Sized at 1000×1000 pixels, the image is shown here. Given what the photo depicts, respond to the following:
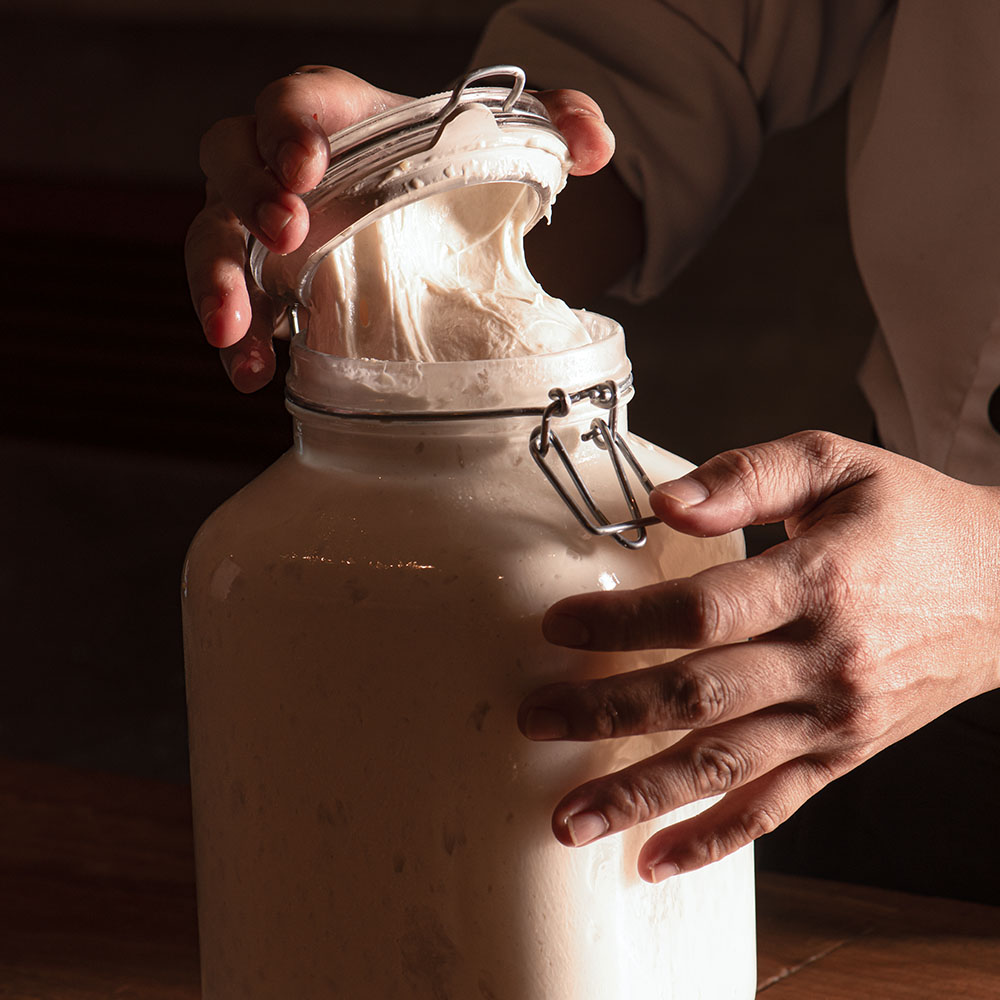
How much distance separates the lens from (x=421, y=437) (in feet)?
1.58

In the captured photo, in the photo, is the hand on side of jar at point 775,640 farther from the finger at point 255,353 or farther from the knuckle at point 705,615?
the finger at point 255,353

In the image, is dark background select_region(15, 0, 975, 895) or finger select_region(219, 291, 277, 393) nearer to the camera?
finger select_region(219, 291, 277, 393)

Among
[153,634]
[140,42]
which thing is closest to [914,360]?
[153,634]

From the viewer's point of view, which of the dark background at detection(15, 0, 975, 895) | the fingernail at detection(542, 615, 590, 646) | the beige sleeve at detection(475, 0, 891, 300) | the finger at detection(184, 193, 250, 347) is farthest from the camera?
the dark background at detection(15, 0, 975, 895)

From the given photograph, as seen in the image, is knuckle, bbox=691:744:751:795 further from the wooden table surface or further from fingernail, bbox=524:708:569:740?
the wooden table surface

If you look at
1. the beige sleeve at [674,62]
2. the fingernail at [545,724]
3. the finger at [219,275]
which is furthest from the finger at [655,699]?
the beige sleeve at [674,62]

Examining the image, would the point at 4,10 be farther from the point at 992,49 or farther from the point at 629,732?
the point at 629,732

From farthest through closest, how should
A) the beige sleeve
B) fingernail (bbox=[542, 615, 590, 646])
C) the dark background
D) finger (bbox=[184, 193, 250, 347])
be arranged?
the dark background, the beige sleeve, finger (bbox=[184, 193, 250, 347]), fingernail (bbox=[542, 615, 590, 646])

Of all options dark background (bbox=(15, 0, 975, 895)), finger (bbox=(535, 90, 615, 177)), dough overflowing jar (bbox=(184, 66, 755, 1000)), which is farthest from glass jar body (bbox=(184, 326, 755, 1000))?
dark background (bbox=(15, 0, 975, 895))

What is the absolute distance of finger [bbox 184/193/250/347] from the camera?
0.55 metres

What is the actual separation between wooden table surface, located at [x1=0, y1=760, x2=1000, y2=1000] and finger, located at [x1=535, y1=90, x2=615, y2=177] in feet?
1.21

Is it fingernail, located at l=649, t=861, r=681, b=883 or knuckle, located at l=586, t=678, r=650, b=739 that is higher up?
knuckle, located at l=586, t=678, r=650, b=739

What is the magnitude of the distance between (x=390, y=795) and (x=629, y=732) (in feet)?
0.30

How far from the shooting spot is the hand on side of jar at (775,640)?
1.42ft
